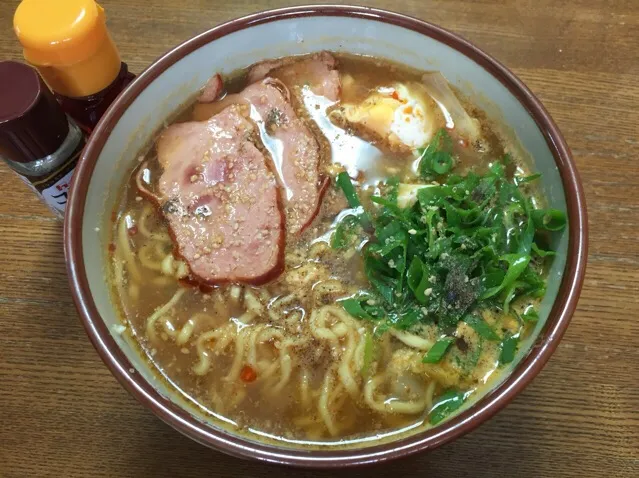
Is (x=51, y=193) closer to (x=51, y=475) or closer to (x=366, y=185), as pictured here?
(x=51, y=475)

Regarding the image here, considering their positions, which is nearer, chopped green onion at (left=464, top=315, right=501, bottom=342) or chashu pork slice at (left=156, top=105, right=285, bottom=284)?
chopped green onion at (left=464, top=315, right=501, bottom=342)

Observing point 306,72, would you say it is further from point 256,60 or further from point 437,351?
point 437,351

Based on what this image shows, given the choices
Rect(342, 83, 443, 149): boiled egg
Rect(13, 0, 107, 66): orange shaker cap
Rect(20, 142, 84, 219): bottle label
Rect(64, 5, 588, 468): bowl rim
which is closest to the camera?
Rect(64, 5, 588, 468): bowl rim

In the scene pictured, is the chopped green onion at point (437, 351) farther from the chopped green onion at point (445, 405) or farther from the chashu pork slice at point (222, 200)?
the chashu pork slice at point (222, 200)

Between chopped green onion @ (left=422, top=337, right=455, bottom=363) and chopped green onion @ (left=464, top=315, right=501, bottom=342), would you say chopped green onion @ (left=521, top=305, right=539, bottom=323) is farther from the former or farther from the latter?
chopped green onion @ (left=422, top=337, right=455, bottom=363)

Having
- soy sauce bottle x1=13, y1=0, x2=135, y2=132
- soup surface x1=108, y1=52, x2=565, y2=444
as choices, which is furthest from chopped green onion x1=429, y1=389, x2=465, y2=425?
soy sauce bottle x1=13, y1=0, x2=135, y2=132

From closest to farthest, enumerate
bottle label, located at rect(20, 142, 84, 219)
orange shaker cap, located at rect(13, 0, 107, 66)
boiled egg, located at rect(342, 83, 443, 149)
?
1. orange shaker cap, located at rect(13, 0, 107, 66)
2. bottle label, located at rect(20, 142, 84, 219)
3. boiled egg, located at rect(342, 83, 443, 149)
